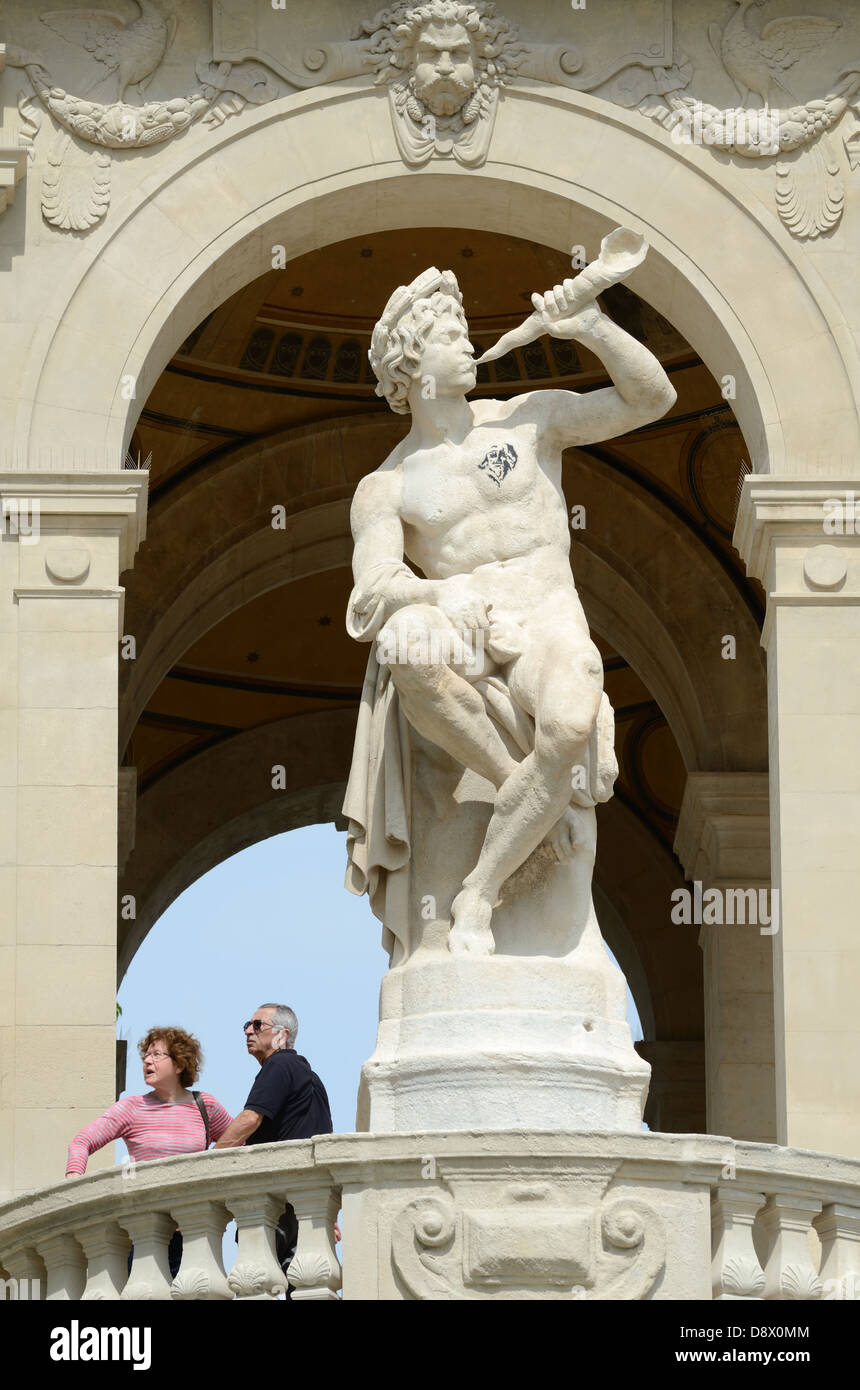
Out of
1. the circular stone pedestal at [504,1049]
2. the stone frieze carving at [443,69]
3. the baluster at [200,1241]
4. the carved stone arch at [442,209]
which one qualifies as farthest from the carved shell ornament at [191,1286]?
the stone frieze carving at [443,69]

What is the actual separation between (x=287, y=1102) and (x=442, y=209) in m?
6.88

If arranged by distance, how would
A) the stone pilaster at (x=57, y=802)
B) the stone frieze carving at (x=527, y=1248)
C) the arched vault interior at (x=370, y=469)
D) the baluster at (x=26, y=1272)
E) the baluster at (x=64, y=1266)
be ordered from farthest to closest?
1. the arched vault interior at (x=370, y=469)
2. the stone pilaster at (x=57, y=802)
3. the baluster at (x=26, y=1272)
4. the baluster at (x=64, y=1266)
5. the stone frieze carving at (x=527, y=1248)

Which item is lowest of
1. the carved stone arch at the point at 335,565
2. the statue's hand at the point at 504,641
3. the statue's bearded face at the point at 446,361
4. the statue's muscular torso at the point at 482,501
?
the statue's hand at the point at 504,641

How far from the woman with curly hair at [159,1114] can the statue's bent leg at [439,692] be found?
1524 mm

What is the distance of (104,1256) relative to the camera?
389 inches

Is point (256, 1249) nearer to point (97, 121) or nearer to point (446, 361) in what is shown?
point (446, 361)

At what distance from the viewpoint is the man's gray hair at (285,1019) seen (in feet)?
37.3

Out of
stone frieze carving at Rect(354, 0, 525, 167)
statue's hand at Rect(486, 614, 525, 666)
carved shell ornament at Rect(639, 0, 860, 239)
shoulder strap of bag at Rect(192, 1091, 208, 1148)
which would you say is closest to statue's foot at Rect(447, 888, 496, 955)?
statue's hand at Rect(486, 614, 525, 666)

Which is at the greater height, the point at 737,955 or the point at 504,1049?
the point at 737,955

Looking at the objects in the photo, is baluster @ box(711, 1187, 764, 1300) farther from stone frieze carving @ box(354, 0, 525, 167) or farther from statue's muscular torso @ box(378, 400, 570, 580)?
stone frieze carving @ box(354, 0, 525, 167)

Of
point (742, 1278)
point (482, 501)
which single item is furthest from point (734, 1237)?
point (482, 501)

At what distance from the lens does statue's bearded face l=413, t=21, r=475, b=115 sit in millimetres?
16031

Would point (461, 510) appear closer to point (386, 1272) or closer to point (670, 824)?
point (386, 1272)

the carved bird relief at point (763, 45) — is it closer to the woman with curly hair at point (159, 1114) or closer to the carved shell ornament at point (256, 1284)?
the woman with curly hair at point (159, 1114)
